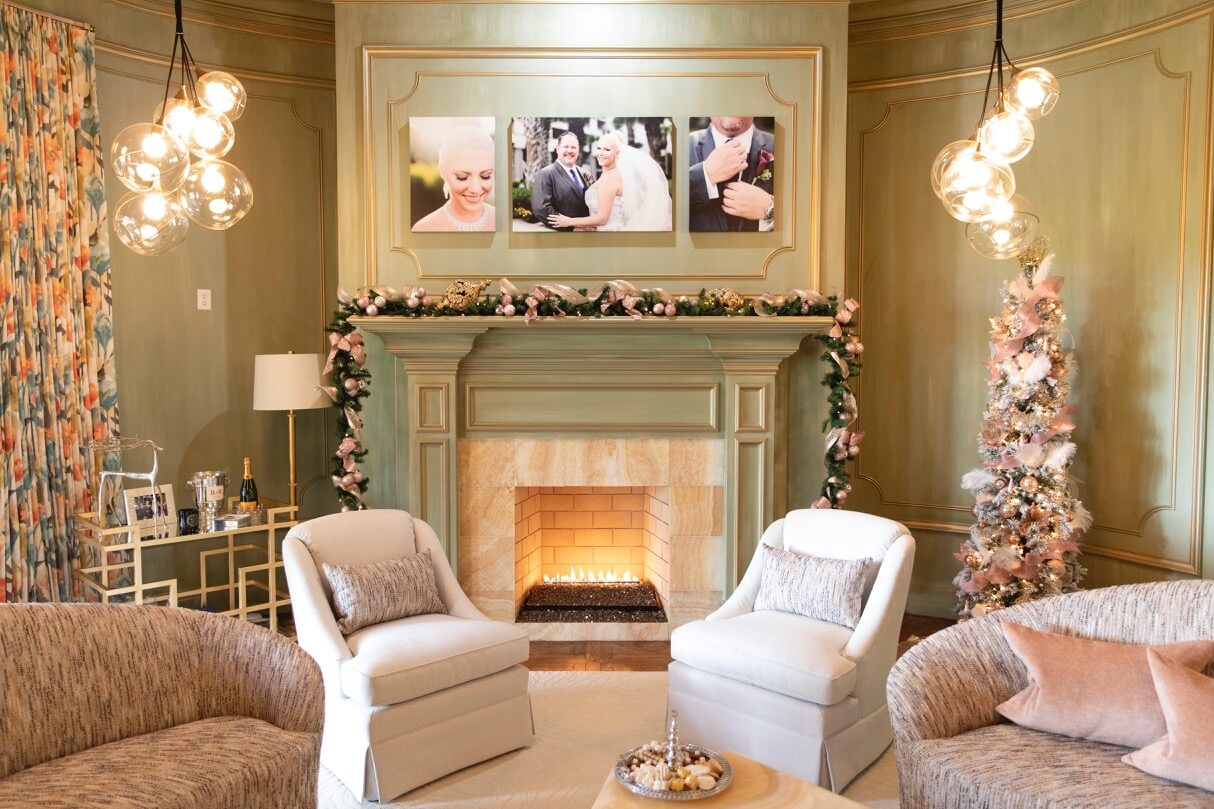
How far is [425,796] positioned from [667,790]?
46.3 inches

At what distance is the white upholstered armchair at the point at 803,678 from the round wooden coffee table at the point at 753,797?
0.67 meters

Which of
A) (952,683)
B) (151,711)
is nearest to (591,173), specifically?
(952,683)

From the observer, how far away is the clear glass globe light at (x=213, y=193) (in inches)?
102

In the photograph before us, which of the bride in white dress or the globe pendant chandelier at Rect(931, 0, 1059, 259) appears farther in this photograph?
the bride in white dress

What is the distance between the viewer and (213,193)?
103 inches

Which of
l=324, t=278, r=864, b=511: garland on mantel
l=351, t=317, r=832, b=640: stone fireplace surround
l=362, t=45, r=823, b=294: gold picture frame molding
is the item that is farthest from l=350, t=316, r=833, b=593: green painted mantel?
l=362, t=45, r=823, b=294: gold picture frame molding

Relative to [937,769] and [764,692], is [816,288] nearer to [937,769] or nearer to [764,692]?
Answer: [764,692]

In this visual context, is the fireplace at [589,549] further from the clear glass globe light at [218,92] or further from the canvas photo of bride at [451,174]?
the clear glass globe light at [218,92]

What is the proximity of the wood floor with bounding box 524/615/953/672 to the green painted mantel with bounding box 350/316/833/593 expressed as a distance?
0.53 metres

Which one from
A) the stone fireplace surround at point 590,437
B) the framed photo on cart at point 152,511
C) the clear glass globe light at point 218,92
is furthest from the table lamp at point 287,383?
the clear glass globe light at point 218,92

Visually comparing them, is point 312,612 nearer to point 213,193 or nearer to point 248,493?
point 213,193

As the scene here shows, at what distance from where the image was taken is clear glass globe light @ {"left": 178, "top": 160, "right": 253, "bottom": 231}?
2602 mm

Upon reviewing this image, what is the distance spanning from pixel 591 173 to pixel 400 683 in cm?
262

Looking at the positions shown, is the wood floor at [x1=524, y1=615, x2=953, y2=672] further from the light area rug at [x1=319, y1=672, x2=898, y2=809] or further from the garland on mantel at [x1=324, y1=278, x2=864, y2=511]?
the garland on mantel at [x1=324, y1=278, x2=864, y2=511]
